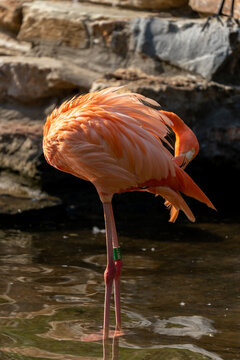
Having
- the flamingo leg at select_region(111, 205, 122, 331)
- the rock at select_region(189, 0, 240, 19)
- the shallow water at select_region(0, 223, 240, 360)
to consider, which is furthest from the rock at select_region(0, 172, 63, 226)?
the rock at select_region(189, 0, 240, 19)

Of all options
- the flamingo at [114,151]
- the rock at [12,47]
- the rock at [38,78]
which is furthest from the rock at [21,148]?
the flamingo at [114,151]

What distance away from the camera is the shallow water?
265cm

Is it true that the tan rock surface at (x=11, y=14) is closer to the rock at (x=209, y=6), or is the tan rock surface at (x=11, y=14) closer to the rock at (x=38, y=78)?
the rock at (x=38, y=78)

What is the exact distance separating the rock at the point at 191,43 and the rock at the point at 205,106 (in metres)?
0.19

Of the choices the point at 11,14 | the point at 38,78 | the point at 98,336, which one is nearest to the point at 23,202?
the point at 38,78

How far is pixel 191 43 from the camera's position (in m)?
5.38

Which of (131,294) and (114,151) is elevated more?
(114,151)

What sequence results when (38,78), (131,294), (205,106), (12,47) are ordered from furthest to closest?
1. (12,47)
2. (38,78)
3. (205,106)
4. (131,294)

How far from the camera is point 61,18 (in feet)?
19.0

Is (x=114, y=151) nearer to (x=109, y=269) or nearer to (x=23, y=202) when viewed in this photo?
(x=109, y=269)

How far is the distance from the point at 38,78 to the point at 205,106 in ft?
4.75

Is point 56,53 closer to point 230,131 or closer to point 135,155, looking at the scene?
point 230,131

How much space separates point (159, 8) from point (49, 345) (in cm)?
408

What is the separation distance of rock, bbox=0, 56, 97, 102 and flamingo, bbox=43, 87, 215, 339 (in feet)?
8.08
